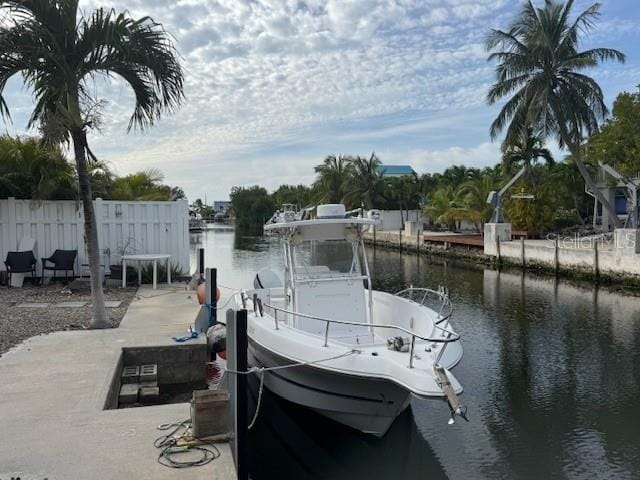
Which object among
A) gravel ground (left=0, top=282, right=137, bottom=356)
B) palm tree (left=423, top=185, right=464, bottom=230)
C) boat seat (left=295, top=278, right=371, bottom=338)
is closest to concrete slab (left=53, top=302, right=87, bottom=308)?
gravel ground (left=0, top=282, right=137, bottom=356)

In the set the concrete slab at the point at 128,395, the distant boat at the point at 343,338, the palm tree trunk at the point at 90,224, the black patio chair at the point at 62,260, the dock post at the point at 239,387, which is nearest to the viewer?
the dock post at the point at 239,387

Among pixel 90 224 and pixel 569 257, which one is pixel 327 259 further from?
pixel 569 257

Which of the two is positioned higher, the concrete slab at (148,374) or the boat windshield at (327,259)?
the boat windshield at (327,259)

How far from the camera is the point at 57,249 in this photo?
15.4 m

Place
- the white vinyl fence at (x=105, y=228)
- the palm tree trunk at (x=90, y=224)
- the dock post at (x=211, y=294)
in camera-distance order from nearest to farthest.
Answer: the palm tree trunk at (x=90, y=224), the dock post at (x=211, y=294), the white vinyl fence at (x=105, y=228)

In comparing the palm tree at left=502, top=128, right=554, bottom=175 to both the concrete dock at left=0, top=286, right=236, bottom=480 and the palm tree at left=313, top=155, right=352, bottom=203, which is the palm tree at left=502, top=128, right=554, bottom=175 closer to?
the palm tree at left=313, top=155, right=352, bottom=203

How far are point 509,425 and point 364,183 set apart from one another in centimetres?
4532

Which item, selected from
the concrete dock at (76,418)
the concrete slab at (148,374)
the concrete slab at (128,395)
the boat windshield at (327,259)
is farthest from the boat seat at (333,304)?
the concrete slab at (128,395)

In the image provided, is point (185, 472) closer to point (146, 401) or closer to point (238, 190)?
point (146, 401)

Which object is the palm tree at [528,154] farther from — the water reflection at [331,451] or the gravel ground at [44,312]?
the water reflection at [331,451]

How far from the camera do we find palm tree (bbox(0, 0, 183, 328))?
9.10 m

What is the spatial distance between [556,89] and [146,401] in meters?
23.8

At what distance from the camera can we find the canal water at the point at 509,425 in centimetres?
716

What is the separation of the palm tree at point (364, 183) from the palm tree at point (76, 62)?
42.6 meters
